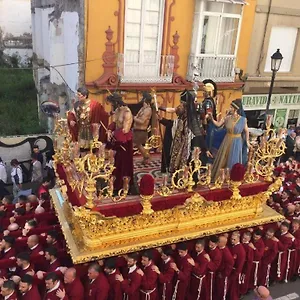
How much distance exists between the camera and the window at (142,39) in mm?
10938

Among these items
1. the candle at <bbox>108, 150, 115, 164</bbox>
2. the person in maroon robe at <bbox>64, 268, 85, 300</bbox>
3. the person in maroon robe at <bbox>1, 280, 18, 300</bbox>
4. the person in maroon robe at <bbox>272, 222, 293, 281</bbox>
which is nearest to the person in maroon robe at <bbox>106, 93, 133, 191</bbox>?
the candle at <bbox>108, 150, 115, 164</bbox>

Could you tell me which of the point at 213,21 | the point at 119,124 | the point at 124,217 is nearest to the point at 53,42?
the point at 213,21

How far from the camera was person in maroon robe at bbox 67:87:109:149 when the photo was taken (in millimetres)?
5816

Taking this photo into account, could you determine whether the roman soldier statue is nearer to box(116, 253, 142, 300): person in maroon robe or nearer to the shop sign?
box(116, 253, 142, 300): person in maroon robe

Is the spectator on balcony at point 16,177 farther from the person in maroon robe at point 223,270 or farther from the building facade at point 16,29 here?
the building facade at point 16,29

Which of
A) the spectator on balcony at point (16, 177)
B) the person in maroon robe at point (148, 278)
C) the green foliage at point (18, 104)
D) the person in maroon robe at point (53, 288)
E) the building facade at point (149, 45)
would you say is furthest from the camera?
the green foliage at point (18, 104)

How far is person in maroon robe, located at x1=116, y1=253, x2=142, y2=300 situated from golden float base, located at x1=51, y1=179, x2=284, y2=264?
155mm

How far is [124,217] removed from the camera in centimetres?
534

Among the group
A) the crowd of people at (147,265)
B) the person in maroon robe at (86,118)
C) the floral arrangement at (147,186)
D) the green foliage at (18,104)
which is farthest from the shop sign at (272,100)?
the floral arrangement at (147,186)

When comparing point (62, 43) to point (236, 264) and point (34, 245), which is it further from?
point (236, 264)

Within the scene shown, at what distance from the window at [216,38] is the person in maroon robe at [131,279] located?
7.87 metres

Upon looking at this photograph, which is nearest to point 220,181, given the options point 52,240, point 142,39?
point 52,240

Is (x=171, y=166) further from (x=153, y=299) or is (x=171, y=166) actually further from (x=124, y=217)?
(x=153, y=299)

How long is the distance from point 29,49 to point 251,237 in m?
22.5
